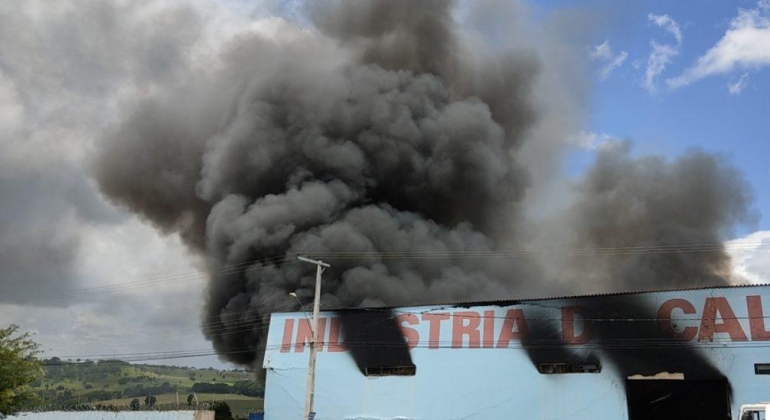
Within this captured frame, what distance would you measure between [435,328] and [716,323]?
10.2 metres

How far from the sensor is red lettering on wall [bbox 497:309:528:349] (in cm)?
2372

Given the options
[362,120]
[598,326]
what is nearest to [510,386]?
[598,326]

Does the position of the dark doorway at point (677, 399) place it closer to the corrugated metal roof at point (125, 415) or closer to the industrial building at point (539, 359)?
the industrial building at point (539, 359)

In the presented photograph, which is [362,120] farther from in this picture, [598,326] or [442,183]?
[598,326]

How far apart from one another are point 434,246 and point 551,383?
16.2m

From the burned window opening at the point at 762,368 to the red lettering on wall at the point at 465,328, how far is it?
945 centimetres

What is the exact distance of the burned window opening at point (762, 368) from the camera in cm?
1980

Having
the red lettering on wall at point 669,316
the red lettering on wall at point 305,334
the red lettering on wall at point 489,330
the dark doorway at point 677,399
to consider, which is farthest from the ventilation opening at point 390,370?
the red lettering on wall at point 669,316

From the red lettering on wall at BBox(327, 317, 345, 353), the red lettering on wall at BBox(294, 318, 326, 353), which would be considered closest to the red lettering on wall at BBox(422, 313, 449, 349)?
the red lettering on wall at BBox(327, 317, 345, 353)

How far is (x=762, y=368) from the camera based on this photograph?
782 inches

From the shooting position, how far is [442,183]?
40.4m

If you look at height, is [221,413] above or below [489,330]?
below

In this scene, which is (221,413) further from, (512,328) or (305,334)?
(512,328)

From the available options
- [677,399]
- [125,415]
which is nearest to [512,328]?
[677,399]
